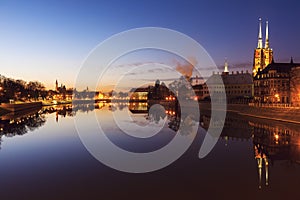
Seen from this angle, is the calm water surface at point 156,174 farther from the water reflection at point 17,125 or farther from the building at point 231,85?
the building at point 231,85

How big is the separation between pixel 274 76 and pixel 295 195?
228 feet

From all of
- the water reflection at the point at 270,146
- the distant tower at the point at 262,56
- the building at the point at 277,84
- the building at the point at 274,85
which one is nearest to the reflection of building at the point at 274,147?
the water reflection at the point at 270,146

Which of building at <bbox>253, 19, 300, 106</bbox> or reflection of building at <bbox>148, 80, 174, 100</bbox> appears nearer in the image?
building at <bbox>253, 19, 300, 106</bbox>

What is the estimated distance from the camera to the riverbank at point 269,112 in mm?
46875

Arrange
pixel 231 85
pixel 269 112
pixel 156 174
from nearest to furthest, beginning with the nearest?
1. pixel 156 174
2. pixel 269 112
3. pixel 231 85

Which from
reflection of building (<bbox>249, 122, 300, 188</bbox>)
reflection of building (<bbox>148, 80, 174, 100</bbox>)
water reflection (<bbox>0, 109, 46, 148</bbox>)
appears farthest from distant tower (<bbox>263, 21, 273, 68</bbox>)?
water reflection (<bbox>0, 109, 46, 148</bbox>)

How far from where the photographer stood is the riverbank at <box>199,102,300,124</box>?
4688cm

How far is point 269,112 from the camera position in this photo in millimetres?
54406

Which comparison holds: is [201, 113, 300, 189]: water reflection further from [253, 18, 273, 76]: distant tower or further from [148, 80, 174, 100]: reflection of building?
[148, 80, 174, 100]: reflection of building

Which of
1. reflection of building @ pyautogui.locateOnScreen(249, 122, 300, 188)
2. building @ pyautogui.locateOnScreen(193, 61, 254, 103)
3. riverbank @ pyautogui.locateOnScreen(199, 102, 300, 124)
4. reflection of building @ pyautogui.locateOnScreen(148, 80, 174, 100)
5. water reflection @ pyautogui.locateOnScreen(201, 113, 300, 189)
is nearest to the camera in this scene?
water reflection @ pyautogui.locateOnScreen(201, 113, 300, 189)

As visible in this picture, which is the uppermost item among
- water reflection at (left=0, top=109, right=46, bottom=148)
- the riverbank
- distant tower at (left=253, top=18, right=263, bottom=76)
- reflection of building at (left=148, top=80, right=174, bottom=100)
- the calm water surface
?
distant tower at (left=253, top=18, right=263, bottom=76)

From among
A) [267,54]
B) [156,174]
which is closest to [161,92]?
[267,54]

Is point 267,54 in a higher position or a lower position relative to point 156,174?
higher

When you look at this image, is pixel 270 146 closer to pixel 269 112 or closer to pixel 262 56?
pixel 269 112
